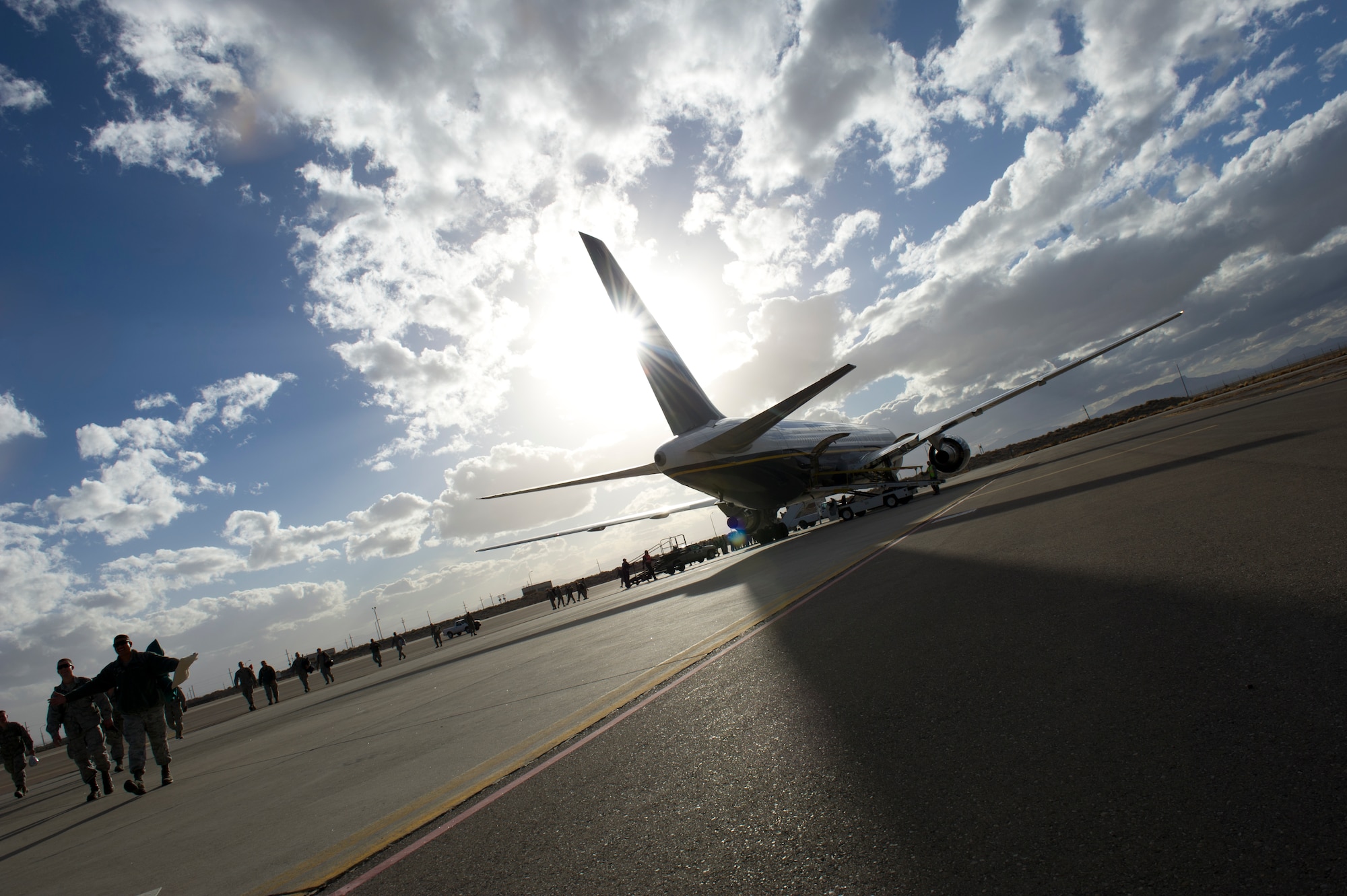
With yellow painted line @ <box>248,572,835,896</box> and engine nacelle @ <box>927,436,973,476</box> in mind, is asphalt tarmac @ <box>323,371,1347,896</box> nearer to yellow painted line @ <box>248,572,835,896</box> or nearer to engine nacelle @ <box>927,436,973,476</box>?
yellow painted line @ <box>248,572,835,896</box>

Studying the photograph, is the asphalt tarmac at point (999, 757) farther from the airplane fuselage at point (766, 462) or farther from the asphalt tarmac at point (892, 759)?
the airplane fuselage at point (766, 462)

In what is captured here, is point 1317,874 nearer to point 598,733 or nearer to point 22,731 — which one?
point 598,733

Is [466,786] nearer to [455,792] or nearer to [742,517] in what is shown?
[455,792]

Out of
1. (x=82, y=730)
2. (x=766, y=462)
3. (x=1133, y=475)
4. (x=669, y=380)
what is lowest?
(x=1133, y=475)

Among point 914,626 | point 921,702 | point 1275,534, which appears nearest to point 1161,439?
point 1275,534

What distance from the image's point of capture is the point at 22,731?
37.4ft

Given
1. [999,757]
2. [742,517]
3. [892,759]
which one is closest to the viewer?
[999,757]

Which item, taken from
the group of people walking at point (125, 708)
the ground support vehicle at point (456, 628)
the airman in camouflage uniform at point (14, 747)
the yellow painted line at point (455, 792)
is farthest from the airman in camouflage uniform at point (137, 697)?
the ground support vehicle at point (456, 628)

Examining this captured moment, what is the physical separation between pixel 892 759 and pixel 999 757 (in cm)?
49

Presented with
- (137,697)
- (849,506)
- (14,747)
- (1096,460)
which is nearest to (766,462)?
(849,506)

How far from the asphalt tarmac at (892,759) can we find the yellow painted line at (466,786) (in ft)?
0.10

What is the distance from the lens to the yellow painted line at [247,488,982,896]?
3.30 metres

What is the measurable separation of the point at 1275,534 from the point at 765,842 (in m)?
6.40

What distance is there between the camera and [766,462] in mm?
24266
